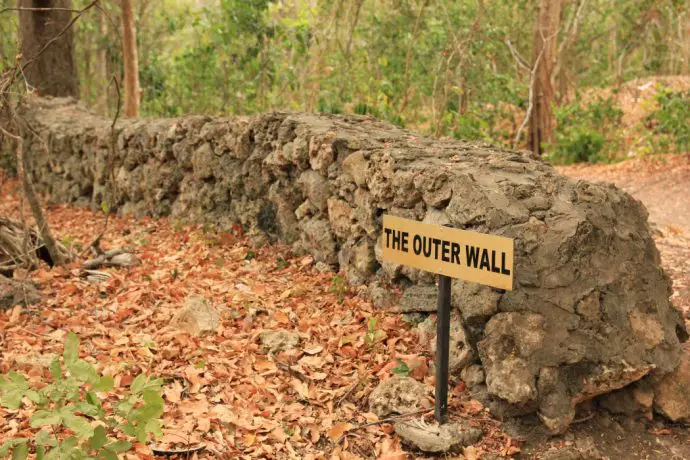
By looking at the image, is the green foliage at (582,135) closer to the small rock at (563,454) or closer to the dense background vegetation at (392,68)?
the dense background vegetation at (392,68)

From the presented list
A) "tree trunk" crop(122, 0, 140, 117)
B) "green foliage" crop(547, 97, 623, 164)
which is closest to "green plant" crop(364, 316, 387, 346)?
"tree trunk" crop(122, 0, 140, 117)

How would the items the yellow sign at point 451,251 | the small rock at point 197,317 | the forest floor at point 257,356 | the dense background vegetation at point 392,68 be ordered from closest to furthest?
the yellow sign at point 451,251 < the forest floor at point 257,356 < the small rock at point 197,317 < the dense background vegetation at point 392,68

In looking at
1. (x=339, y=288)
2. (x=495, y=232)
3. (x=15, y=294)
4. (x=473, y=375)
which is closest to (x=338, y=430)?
(x=473, y=375)

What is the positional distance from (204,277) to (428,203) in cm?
218

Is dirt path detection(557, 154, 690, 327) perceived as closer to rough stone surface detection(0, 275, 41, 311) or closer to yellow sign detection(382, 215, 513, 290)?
yellow sign detection(382, 215, 513, 290)

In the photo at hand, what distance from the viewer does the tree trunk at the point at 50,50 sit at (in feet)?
34.4

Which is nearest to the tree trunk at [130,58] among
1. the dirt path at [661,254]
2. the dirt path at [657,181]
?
the dirt path at [657,181]

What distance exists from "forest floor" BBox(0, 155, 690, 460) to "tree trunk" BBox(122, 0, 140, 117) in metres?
5.00

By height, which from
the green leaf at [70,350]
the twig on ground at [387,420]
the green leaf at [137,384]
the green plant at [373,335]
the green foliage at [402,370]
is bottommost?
the twig on ground at [387,420]

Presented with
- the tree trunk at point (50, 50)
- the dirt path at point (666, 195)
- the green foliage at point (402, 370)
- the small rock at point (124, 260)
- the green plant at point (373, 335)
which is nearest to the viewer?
the green foliage at point (402, 370)

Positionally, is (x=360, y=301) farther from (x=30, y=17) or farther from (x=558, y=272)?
(x=30, y=17)

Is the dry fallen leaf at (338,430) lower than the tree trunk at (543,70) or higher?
lower

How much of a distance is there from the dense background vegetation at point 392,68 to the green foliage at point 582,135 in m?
0.03

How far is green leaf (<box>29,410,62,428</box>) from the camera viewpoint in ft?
8.68
